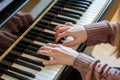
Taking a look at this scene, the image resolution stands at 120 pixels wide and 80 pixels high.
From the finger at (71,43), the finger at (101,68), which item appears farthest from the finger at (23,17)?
the finger at (101,68)

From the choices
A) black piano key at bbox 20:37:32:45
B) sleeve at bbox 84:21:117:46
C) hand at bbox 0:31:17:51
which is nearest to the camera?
hand at bbox 0:31:17:51

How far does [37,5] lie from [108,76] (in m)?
0.49

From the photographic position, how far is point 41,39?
1.25 metres

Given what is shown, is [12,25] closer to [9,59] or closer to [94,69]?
[9,59]

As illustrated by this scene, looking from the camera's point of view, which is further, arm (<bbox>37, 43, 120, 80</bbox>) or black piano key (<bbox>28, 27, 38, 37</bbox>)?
black piano key (<bbox>28, 27, 38, 37</bbox>)

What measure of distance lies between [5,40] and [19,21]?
4.8 inches

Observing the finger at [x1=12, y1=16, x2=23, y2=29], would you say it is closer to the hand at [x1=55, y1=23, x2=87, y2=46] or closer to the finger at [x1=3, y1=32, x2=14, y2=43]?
the finger at [x1=3, y1=32, x2=14, y2=43]

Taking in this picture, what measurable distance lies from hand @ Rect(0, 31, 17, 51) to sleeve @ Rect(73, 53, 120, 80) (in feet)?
0.96

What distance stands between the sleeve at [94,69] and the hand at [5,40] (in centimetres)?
29

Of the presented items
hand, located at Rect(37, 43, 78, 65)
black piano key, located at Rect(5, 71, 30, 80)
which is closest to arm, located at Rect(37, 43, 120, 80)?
hand, located at Rect(37, 43, 78, 65)

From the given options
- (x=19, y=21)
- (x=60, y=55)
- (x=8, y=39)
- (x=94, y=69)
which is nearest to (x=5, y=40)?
(x=8, y=39)

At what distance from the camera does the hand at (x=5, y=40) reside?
1059mm

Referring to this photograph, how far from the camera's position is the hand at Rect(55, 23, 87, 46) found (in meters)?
1.24

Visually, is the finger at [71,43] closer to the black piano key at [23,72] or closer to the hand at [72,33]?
the hand at [72,33]
